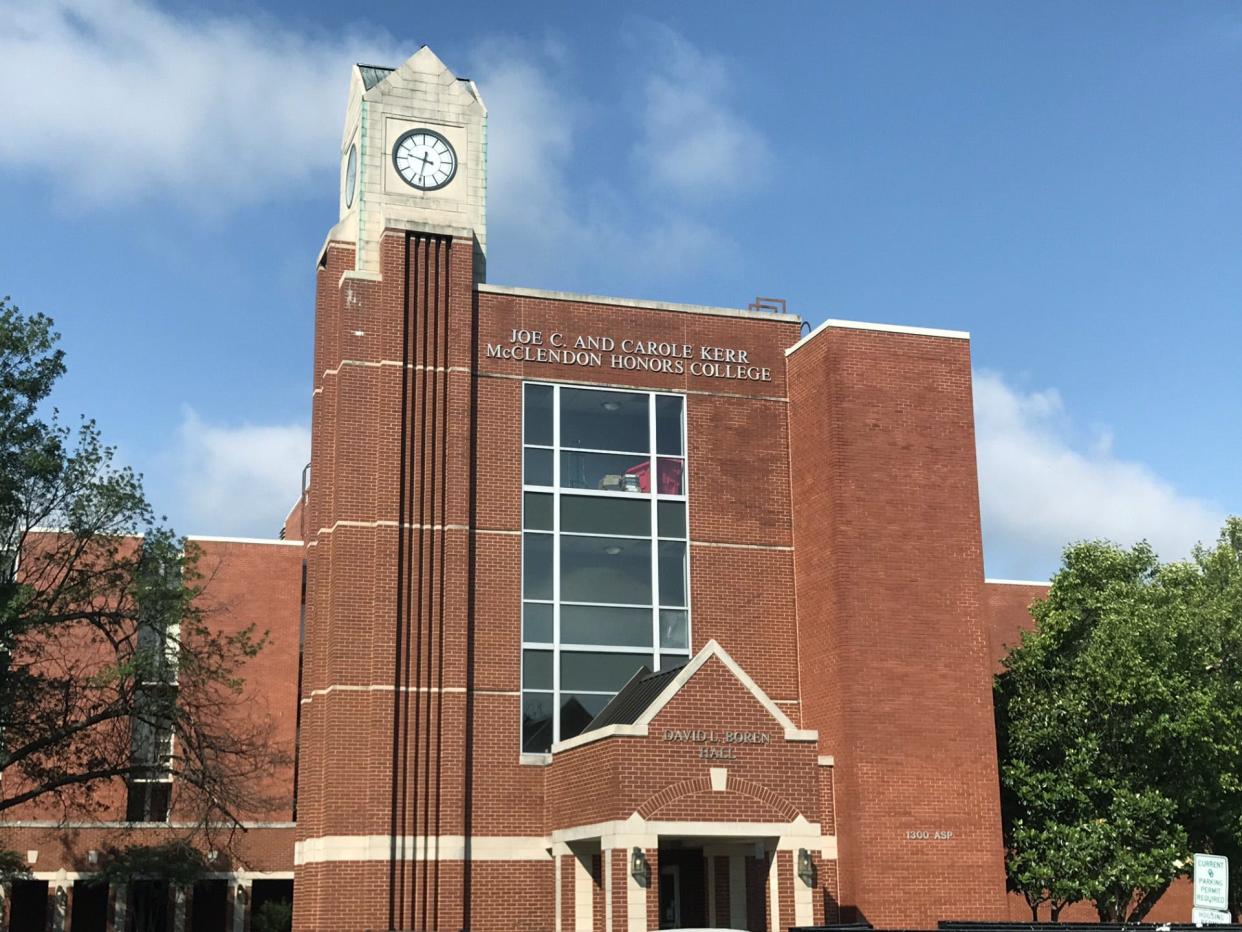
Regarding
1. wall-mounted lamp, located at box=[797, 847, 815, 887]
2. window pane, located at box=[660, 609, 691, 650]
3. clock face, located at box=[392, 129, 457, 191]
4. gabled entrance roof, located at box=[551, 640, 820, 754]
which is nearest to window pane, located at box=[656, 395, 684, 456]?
window pane, located at box=[660, 609, 691, 650]

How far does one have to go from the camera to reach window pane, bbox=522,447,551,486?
34.3 metres

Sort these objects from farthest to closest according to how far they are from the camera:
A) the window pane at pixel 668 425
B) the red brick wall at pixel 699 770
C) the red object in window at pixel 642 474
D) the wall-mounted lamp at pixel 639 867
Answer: the window pane at pixel 668 425 < the red object in window at pixel 642 474 < the red brick wall at pixel 699 770 < the wall-mounted lamp at pixel 639 867

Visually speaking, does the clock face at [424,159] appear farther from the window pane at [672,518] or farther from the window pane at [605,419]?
the window pane at [672,518]

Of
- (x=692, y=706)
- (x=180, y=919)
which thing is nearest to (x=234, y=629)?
(x=180, y=919)

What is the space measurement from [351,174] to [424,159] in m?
1.78

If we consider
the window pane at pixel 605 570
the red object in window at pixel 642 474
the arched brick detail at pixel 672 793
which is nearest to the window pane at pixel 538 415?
the red object in window at pixel 642 474

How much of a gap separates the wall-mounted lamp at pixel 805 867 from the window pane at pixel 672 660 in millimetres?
5883

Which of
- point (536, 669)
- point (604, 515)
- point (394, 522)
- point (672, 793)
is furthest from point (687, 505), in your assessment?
point (672, 793)

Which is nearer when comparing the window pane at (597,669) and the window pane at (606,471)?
the window pane at (597,669)

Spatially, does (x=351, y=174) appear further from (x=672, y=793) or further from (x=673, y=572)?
(x=672, y=793)

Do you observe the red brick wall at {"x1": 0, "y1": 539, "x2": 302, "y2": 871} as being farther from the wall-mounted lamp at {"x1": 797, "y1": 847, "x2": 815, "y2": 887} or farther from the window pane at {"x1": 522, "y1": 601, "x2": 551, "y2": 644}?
the wall-mounted lamp at {"x1": 797, "y1": 847, "x2": 815, "y2": 887}

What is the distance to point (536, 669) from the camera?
33188 millimetres

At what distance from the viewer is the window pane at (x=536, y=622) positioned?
33.3m

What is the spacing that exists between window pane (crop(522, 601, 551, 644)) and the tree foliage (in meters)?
10.5
